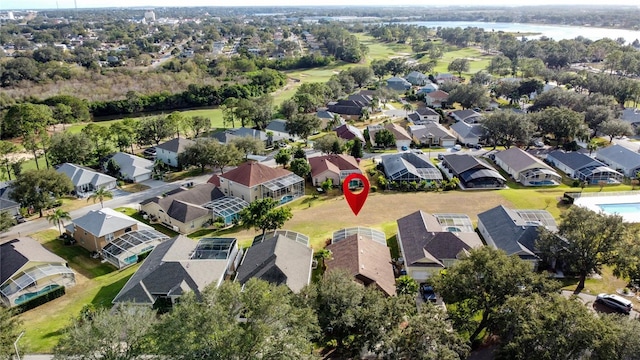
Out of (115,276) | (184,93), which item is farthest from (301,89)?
(115,276)

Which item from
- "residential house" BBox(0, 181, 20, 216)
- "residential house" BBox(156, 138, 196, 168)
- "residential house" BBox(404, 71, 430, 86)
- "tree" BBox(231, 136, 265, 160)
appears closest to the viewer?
"residential house" BBox(0, 181, 20, 216)

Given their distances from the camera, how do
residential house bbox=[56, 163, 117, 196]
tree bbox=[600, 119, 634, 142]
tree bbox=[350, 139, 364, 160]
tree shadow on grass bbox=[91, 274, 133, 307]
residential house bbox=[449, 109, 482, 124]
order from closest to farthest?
1. tree shadow on grass bbox=[91, 274, 133, 307]
2. residential house bbox=[56, 163, 117, 196]
3. tree bbox=[350, 139, 364, 160]
4. tree bbox=[600, 119, 634, 142]
5. residential house bbox=[449, 109, 482, 124]

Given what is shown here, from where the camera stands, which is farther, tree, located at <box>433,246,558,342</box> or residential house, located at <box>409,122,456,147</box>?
residential house, located at <box>409,122,456,147</box>

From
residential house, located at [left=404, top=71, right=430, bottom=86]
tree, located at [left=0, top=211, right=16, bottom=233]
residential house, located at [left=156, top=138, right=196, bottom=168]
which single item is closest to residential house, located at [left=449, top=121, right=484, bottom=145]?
residential house, located at [left=156, top=138, right=196, bottom=168]

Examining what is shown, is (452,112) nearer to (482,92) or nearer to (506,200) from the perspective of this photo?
(482,92)

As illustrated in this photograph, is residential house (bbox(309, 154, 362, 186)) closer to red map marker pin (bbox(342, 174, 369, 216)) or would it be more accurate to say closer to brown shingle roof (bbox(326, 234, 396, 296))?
red map marker pin (bbox(342, 174, 369, 216))

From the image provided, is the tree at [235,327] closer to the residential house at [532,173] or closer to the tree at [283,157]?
the tree at [283,157]

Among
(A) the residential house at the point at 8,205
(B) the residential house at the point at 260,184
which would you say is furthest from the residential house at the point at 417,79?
(A) the residential house at the point at 8,205
